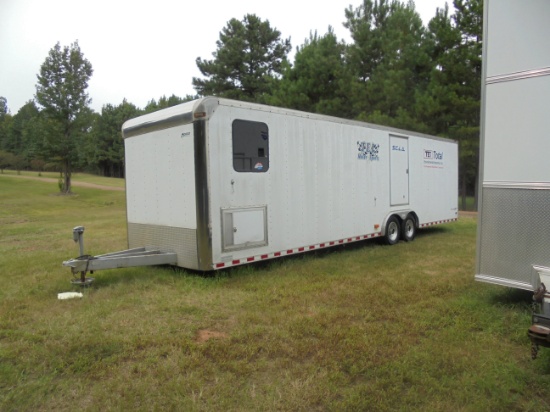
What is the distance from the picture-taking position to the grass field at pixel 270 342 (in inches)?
122

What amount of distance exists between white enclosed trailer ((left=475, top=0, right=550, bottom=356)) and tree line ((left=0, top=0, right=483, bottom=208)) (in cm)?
1526

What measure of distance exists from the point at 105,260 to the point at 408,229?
7.13 meters

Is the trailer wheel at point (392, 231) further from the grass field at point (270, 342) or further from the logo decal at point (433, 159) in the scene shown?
the grass field at point (270, 342)

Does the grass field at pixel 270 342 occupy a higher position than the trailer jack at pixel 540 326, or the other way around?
the trailer jack at pixel 540 326

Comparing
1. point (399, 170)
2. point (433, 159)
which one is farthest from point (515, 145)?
point (433, 159)

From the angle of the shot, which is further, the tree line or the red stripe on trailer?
the tree line

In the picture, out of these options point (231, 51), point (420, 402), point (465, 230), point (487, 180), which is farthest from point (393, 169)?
point (231, 51)

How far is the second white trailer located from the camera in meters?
6.02

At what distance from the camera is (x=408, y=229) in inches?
400

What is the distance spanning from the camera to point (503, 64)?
14.8 feet

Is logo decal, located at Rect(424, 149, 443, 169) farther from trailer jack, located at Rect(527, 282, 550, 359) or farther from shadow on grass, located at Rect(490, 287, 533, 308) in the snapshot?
trailer jack, located at Rect(527, 282, 550, 359)

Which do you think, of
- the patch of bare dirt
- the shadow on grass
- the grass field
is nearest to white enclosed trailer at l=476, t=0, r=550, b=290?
the shadow on grass

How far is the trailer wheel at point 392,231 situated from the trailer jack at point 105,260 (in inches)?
200

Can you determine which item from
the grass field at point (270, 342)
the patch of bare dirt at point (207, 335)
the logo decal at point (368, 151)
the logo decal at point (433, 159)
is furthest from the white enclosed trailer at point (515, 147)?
the logo decal at point (433, 159)
